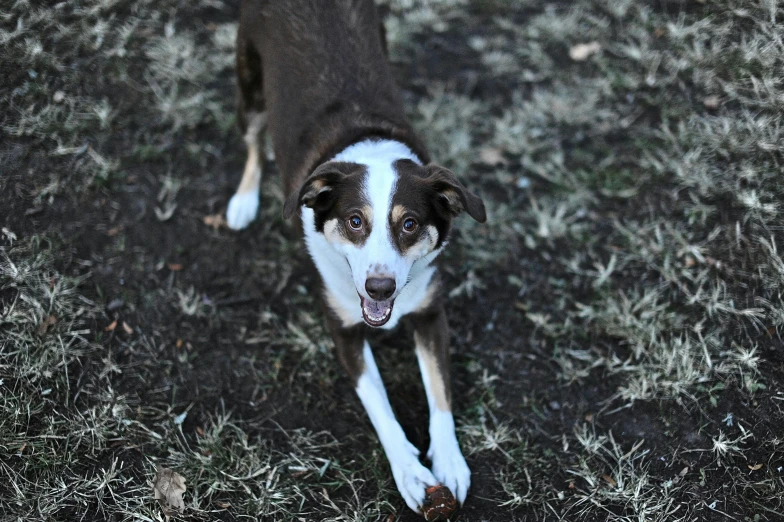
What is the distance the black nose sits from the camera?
2762 millimetres

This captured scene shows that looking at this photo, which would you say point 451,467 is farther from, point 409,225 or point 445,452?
point 409,225

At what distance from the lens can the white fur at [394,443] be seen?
3105 millimetres

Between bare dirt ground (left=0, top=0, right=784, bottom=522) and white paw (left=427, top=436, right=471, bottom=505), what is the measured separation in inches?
4.1

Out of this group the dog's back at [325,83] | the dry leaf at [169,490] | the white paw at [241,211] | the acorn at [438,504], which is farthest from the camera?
the white paw at [241,211]

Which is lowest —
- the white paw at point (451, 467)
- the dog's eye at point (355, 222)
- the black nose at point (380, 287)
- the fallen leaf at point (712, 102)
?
the white paw at point (451, 467)

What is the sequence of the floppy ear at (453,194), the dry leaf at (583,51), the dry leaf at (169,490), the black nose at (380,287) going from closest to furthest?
the black nose at (380,287) → the floppy ear at (453,194) → the dry leaf at (169,490) → the dry leaf at (583,51)

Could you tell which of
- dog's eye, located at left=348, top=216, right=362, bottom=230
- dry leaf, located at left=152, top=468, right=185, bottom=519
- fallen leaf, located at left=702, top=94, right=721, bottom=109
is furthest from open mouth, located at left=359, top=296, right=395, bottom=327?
fallen leaf, located at left=702, top=94, right=721, bottom=109

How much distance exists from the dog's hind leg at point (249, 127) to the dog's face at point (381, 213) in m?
1.22

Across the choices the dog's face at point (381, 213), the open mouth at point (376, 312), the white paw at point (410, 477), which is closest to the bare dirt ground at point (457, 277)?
the white paw at point (410, 477)

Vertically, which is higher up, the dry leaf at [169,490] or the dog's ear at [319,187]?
the dog's ear at [319,187]

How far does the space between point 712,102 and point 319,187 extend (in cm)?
304

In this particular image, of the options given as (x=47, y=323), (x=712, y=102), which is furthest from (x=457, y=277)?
(x=47, y=323)

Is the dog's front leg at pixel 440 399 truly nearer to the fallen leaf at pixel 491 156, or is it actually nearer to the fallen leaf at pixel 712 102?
the fallen leaf at pixel 491 156

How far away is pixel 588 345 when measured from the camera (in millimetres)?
3744
